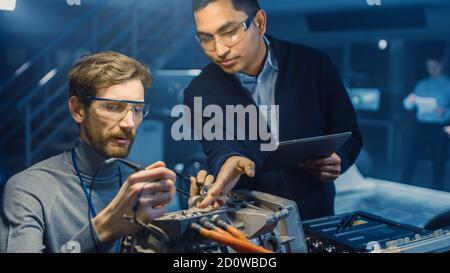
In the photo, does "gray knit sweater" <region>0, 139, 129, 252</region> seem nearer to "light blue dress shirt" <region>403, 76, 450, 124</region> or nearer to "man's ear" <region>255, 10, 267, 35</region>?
"man's ear" <region>255, 10, 267, 35</region>

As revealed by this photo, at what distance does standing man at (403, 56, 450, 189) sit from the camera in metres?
4.61

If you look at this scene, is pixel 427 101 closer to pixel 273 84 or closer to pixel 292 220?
pixel 273 84

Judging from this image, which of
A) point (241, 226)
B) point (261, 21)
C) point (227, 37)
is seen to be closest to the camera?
point (241, 226)

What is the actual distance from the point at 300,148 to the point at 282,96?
540 mm

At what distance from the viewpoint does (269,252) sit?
0.98 m

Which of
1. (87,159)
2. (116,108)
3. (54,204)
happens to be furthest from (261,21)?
(54,204)

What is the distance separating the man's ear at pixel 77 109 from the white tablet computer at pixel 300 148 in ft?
1.98

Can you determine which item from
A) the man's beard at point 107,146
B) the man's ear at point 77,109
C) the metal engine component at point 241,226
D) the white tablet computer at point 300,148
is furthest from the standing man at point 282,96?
the metal engine component at point 241,226

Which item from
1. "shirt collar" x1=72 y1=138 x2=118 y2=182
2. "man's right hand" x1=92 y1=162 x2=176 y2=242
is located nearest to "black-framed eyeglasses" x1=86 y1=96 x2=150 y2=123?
"shirt collar" x1=72 y1=138 x2=118 y2=182

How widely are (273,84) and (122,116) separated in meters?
0.71

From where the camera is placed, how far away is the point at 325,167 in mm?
1764

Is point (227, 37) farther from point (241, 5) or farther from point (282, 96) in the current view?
point (282, 96)
